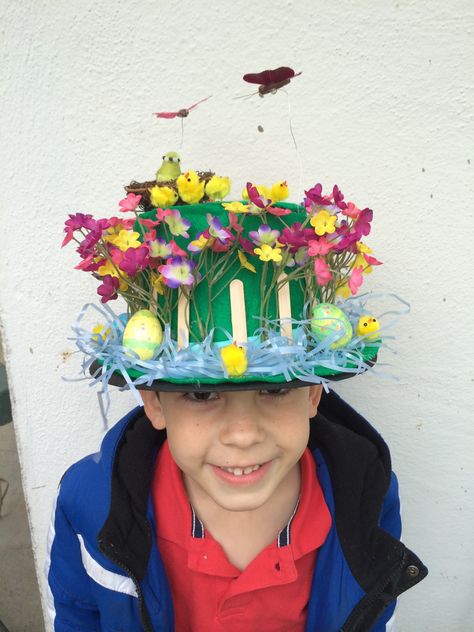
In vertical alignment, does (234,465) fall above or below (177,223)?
below

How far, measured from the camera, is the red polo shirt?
93 cm

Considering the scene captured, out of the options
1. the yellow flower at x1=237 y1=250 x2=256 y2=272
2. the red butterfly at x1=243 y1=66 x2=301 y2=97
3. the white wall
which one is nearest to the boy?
the yellow flower at x1=237 y1=250 x2=256 y2=272

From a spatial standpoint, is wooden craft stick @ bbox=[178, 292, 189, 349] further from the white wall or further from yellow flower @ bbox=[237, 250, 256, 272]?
the white wall

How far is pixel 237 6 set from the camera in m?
0.97

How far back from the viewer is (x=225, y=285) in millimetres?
746

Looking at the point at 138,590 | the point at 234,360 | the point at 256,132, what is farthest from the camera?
the point at 256,132

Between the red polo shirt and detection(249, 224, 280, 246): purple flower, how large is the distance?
565 mm

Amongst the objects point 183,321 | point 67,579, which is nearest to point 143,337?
point 183,321

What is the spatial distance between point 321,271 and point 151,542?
640 millimetres

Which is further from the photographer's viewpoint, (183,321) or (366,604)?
(366,604)

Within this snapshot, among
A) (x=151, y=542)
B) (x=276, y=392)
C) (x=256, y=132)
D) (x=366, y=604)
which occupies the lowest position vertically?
(x=366, y=604)

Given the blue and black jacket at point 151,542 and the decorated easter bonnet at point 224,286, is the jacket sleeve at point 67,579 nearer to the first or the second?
the blue and black jacket at point 151,542

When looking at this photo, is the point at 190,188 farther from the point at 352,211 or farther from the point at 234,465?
the point at 234,465

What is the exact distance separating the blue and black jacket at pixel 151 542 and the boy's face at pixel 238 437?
0.21 m
